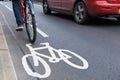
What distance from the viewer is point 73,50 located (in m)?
6.74

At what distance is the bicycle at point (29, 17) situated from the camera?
7.09m

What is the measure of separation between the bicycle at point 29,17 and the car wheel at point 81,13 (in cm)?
283

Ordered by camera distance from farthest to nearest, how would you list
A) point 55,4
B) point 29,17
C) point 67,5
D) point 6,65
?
point 55,4 → point 67,5 → point 29,17 → point 6,65

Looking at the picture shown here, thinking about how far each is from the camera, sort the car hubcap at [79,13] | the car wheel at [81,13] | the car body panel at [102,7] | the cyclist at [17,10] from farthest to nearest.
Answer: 1. the car hubcap at [79,13]
2. the car wheel at [81,13]
3. the car body panel at [102,7]
4. the cyclist at [17,10]

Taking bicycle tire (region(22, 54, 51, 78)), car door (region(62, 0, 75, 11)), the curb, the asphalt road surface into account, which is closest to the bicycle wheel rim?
the asphalt road surface

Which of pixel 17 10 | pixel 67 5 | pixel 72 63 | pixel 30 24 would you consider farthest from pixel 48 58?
pixel 67 5

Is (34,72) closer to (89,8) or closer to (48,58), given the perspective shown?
(48,58)

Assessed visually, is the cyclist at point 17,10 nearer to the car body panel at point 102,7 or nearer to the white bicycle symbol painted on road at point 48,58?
the white bicycle symbol painted on road at point 48,58

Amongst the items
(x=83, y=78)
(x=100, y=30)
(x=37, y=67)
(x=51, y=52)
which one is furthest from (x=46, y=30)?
(x=83, y=78)

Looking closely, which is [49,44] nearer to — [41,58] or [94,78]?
[41,58]

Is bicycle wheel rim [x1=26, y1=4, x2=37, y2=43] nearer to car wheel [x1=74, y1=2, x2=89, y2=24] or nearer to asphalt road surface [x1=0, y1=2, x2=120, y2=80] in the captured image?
asphalt road surface [x1=0, y1=2, x2=120, y2=80]

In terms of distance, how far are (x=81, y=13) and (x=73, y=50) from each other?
3.68 metres

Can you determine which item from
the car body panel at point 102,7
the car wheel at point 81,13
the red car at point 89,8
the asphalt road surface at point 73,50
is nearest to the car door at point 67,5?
the red car at point 89,8

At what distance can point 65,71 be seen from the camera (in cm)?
530
